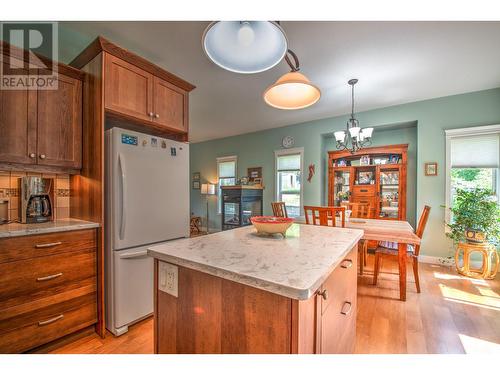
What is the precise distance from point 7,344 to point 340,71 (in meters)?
3.79

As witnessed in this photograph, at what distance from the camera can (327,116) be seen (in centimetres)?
436

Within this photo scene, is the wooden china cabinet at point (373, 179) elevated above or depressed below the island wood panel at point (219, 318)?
above

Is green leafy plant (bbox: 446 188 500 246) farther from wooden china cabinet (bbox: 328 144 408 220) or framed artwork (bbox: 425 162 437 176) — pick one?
wooden china cabinet (bbox: 328 144 408 220)

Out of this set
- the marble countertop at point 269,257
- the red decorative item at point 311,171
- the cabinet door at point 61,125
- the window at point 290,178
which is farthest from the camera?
the window at point 290,178

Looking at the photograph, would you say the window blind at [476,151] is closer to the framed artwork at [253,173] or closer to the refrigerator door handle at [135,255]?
the framed artwork at [253,173]

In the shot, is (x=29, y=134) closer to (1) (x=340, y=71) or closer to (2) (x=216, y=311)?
(2) (x=216, y=311)

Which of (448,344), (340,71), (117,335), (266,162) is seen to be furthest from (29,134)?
(266,162)

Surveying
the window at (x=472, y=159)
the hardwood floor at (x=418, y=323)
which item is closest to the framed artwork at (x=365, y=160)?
the window at (x=472, y=159)

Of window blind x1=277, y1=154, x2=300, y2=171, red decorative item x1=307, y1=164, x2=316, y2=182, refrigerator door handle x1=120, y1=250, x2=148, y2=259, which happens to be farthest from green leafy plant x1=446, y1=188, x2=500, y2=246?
refrigerator door handle x1=120, y1=250, x2=148, y2=259

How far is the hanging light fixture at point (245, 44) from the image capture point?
0.92m

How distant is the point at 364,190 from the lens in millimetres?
4207

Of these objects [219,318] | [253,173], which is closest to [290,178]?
[253,173]

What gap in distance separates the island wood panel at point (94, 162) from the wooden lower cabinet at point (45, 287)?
0.20 ft

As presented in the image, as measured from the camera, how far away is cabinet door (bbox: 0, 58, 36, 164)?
1.52m
